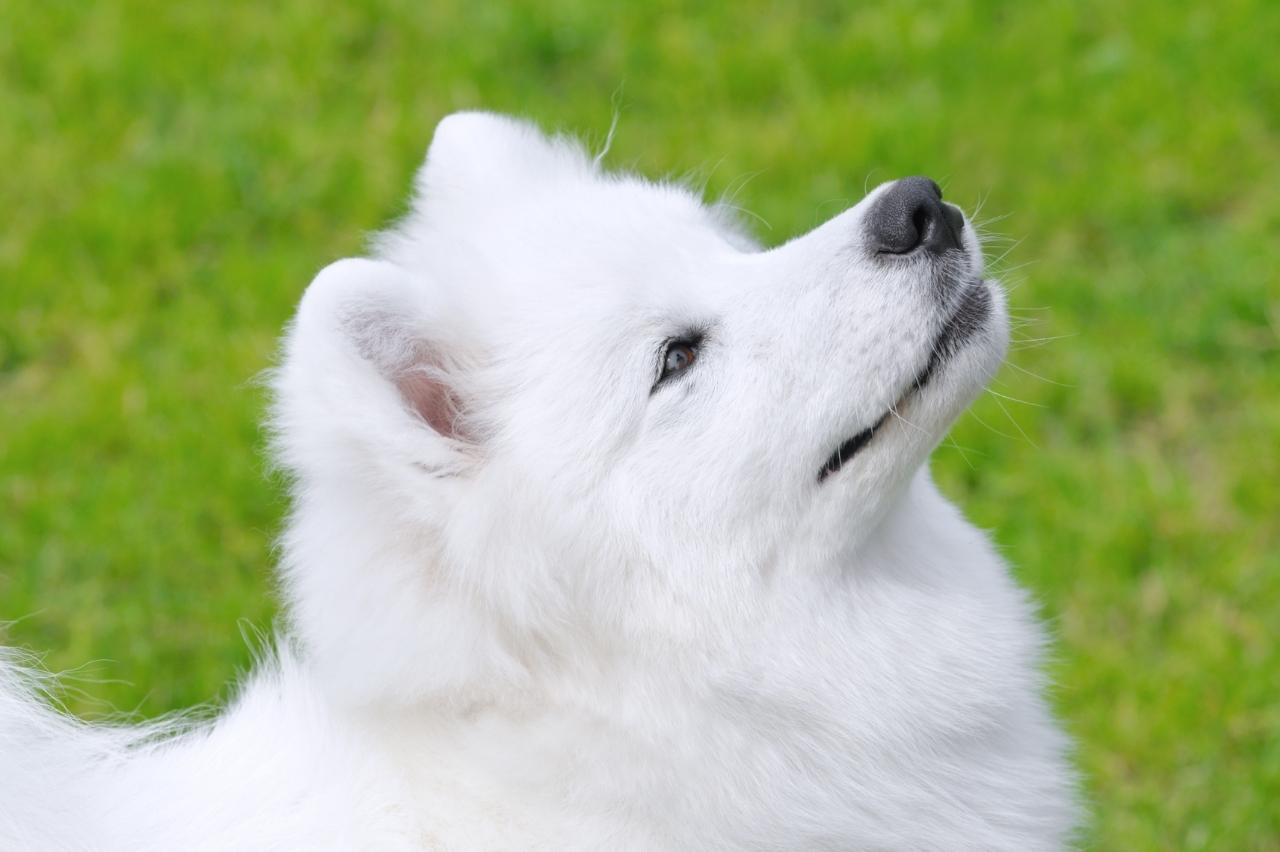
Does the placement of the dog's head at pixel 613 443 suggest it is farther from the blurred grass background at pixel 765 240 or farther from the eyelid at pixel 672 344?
the blurred grass background at pixel 765 240

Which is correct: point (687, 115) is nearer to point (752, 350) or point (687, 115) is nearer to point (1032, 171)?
point (1032, 171)

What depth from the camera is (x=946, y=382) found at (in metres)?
2.82

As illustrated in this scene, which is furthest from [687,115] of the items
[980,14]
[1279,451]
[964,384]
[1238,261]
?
[964,384]

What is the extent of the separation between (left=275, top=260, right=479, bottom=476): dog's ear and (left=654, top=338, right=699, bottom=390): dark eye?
399 mm

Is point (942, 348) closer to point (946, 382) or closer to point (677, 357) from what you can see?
point (946, 382)

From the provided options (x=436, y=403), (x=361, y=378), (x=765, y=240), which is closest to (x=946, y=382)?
(x=436, y=403)

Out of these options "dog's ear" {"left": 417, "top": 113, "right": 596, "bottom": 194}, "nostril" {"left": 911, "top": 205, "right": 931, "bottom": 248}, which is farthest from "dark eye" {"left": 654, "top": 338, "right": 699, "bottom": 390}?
"dog's ear" {"left": 417, "top": 113, "right": 596, "bottom": 194}

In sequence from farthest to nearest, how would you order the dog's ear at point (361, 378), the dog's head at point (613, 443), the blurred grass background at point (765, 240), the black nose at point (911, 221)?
the blurred grass background at point (765, 240), the black nose at point (911, 221), the dog's head at point (613, 443), the dog's ear at point (361, 378)

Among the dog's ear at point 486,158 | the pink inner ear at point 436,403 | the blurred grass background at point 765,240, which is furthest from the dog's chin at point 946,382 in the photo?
the blurred grass background at point 765,240

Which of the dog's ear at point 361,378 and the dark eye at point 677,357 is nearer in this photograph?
the dog's ear at point 361,378

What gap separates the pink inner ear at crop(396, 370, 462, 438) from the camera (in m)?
2.80

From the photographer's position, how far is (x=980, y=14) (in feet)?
21.3

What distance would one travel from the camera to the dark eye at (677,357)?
9.14ft

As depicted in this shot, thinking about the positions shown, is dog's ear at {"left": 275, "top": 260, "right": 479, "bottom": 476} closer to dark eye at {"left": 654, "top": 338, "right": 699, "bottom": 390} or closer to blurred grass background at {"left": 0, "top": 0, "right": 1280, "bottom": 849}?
dark eye at {"left": 654, "top": 338, "right": 699, "bottom": 390}
